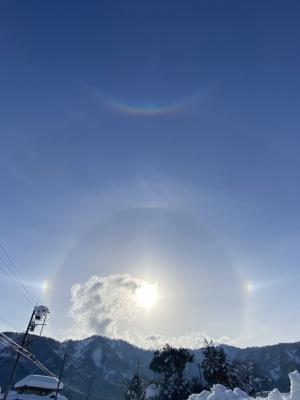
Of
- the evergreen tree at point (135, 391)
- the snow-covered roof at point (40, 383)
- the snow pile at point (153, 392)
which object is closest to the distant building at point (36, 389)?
the snow-covered roof at point (40, 383)

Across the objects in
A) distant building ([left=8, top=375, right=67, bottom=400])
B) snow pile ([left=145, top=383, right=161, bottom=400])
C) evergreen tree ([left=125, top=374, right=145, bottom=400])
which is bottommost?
distant building ([left=8, top=375, right=67, bottom=400])

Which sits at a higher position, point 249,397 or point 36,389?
point 36,389

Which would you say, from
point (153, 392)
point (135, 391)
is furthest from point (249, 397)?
point (135, 391)

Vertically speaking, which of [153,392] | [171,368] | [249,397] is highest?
[171,368]

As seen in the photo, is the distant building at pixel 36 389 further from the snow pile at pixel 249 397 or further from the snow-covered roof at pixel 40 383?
the snow pile at pixel 249 397

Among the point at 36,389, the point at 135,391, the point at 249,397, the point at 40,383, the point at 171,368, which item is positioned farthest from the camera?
the point at 135,391

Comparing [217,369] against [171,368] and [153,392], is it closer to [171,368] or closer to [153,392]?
[171,368]

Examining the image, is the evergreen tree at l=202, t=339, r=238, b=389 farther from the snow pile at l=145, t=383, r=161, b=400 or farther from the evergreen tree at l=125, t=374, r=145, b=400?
the evergreen tree at l=125, t=374, r=145, b=400

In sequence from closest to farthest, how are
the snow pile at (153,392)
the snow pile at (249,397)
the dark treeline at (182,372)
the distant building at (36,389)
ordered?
1. the snow pile at (249,397)
2. the distant building at (36,389)
3. the dark treeline at (182,372)
4. the snow pile at (153,392)

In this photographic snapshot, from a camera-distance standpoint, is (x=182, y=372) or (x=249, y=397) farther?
(x=182, y=372)

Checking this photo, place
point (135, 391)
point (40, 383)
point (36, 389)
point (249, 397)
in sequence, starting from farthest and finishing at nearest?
point (135, 391) < point (36, 389) < point (40, 383) < point (249, 397)

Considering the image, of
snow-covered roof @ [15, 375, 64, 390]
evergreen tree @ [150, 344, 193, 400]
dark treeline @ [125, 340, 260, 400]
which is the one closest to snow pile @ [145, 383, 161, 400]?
dark treeline @ [125, 340, 260, 400]

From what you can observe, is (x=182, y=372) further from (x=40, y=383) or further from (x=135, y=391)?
(x=40, y=383)

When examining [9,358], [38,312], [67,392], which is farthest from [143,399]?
[9,358]
